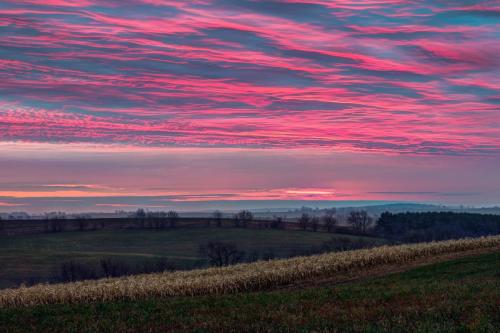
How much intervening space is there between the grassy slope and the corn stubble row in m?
3.95

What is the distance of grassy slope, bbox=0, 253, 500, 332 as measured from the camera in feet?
61.2

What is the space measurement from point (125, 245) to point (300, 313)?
11243 cm

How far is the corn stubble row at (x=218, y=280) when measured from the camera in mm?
33938

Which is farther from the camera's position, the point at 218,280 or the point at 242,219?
the point at 242,219

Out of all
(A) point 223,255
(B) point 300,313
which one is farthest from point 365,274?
(A) point 223,255

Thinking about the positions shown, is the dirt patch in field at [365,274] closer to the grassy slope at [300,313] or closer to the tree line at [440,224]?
the grassy slope at [300,313]

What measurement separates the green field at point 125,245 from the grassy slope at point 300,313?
61.2 metres

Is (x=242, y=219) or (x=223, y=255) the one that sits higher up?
(x=242, y=219)

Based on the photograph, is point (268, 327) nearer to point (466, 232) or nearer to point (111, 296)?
point (111, 296)

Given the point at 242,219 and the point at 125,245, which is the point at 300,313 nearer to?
the point at 125,245

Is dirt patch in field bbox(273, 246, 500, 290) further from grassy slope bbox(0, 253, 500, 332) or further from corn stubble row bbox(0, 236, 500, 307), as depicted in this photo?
grassy slope bbox(0, 253, 500, 332)

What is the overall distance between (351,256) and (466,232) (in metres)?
125

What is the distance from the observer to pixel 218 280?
127ft

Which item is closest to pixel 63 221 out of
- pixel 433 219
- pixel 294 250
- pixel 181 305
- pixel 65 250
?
pixel 65 250
